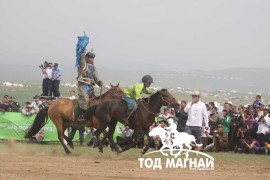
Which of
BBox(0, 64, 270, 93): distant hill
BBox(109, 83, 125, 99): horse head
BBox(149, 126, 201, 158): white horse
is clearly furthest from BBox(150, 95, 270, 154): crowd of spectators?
BBox(0, 64, 270, 93): distant hill

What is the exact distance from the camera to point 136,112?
Answer: 18.1 meters

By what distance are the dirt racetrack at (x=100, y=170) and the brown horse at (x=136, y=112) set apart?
4.40 feet

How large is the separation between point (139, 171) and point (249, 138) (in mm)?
8867

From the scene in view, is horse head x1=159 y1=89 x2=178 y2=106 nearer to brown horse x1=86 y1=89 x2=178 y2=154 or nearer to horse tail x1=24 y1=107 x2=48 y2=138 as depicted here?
brown horse x1=86 y1=89 x2=178 y2=154

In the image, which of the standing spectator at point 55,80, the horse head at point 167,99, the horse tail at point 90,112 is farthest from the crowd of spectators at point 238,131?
the standing spectator at point 55,80

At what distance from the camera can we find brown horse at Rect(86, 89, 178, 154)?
18.0m

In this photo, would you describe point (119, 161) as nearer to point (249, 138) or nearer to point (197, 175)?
point (197, 175)

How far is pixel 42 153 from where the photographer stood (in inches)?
730

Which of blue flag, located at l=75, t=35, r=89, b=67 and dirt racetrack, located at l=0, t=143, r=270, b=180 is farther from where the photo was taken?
blue flag, located at l=75, t=35, r=89, b=67

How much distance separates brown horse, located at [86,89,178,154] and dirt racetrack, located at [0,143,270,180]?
1342mm

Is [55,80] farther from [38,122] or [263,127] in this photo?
[263,127]

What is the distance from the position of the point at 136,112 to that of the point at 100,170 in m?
4.58

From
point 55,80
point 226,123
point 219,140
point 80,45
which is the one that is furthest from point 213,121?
point 55,80

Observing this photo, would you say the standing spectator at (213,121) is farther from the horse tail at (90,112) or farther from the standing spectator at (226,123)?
the horse tail at (90,112)
